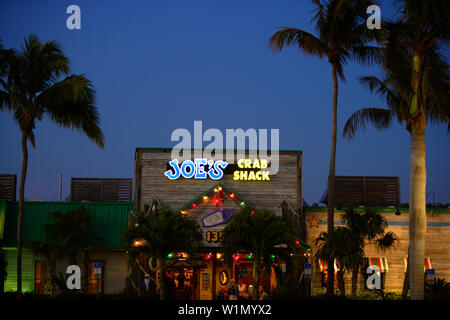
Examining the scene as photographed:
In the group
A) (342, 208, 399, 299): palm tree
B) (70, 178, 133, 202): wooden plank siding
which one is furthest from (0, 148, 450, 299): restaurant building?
(342, 208, 399, 299): palm tree

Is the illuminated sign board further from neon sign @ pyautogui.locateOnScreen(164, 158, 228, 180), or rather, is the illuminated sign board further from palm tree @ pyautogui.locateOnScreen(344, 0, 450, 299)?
palm tree @ pyautogui.locateOnScreen(344, 0, 450, 299)

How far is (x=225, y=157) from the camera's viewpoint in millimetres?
31953

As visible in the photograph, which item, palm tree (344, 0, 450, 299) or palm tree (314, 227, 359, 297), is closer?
palm tree (344, 0, 450, 299)

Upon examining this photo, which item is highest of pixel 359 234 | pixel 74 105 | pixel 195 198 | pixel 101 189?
pixel 74 105

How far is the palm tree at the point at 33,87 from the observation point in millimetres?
23016

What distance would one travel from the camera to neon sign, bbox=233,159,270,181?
104 feet

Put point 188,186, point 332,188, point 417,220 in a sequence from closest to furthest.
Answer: point 417,220 < point 332,188 < point 188,186

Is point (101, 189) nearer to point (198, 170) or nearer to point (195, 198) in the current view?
point (198, 170)

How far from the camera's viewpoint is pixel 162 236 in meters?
21.7

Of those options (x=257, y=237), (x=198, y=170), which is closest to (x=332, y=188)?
(x=257, y=237)

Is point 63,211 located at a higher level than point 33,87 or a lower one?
lower

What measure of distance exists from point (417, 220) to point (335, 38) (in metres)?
10.2
